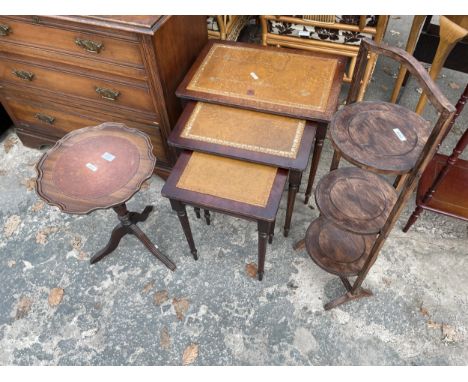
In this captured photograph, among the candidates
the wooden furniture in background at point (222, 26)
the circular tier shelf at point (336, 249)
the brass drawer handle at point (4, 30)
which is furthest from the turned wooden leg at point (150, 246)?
the wooden furniture in background at point (222, 26)

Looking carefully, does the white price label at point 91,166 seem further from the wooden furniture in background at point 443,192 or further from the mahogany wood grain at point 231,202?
the wooden furniture in background at point 443,192

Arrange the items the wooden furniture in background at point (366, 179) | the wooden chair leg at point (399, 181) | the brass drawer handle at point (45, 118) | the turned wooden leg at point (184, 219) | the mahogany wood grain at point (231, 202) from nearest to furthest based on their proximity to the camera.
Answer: the wooden furniture in background at point (366, 179) < the mahogany wood grain at point (231, 202) < the turned wooden leg at point (184, 219) < the wooden chair leg at point (399, 181) < the brass drawer handle at point (45, 118)

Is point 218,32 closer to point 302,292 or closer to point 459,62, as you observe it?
point 459,62

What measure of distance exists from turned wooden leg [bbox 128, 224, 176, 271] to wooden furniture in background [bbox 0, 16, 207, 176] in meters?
0.70

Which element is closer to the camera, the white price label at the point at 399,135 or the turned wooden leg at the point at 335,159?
the white price label at the point at 399,135

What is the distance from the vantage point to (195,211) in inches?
126

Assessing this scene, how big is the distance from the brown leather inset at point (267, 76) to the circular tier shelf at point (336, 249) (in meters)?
0.92

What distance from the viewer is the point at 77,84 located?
2896mm

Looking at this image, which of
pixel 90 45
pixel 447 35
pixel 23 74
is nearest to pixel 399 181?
pixel 447 35

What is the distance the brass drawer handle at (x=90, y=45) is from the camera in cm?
245

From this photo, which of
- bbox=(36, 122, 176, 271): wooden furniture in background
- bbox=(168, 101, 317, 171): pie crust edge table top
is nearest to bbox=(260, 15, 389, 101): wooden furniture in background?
bbox=(168, 101, 317, 171): pie crust edge table top

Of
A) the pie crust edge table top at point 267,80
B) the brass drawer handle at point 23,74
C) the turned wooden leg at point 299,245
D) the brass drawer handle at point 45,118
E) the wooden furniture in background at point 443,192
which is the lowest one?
the turned wooden leg at point 299,245
